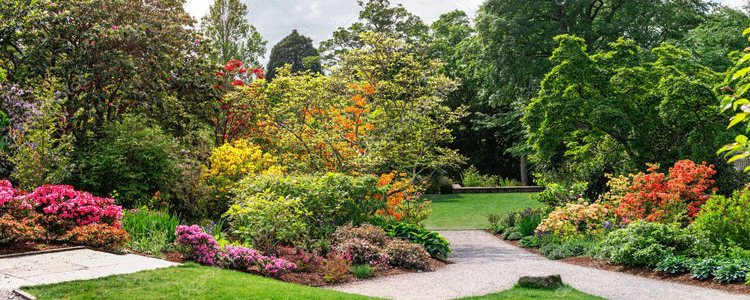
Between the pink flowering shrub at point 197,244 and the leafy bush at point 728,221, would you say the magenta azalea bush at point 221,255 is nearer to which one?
the pink flowering shrub at point 197,244

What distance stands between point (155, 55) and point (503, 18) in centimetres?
1326

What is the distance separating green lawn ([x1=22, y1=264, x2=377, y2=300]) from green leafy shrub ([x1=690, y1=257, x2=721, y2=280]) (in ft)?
15.2

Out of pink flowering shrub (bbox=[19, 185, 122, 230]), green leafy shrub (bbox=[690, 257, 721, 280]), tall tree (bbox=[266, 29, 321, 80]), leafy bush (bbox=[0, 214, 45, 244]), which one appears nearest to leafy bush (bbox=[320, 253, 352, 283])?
pink flowering shrub (bbox=[19, 185, 122, 230])

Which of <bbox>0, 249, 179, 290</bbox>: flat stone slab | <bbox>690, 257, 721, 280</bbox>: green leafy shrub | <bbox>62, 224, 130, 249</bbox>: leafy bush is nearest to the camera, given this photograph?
<bbox>0, 249, 179, 290</bbox>: flat stone slab

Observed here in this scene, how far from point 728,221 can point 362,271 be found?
526cm

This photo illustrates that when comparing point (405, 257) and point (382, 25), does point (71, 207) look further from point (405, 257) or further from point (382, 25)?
point (382, 25)

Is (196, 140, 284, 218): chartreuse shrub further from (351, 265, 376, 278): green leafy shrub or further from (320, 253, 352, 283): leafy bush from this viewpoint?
(351, 265, 376, 278): green leafy shrub

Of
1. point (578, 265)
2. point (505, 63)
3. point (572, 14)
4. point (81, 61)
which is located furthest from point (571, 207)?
point (572, 14)

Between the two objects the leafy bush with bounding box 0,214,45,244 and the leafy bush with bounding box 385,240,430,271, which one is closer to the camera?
the leafy bush with bounding box 0,214,45,244

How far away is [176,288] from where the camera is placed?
5207 mm

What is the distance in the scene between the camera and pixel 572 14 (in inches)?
839

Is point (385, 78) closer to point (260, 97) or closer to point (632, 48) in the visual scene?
point (260, 97)

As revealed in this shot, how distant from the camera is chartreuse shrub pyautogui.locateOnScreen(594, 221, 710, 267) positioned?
26.4 ft

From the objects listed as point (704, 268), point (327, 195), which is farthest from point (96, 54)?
point (704, 268)
